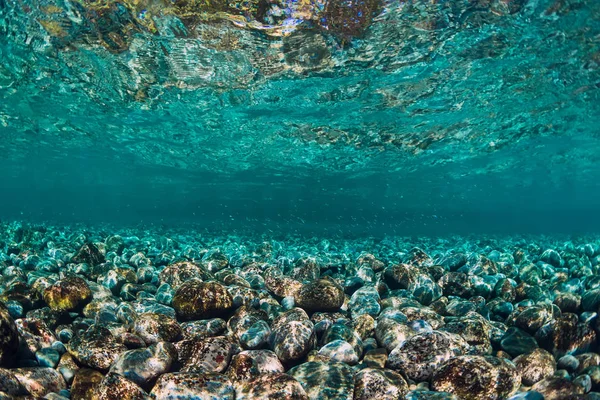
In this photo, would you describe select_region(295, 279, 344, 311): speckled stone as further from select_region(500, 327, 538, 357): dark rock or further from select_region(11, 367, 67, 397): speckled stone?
select_region(11, 367, 67, 397): speckled stone

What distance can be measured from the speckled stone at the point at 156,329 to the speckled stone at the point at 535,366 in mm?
3684

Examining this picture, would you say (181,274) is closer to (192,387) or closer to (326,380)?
(192,387)

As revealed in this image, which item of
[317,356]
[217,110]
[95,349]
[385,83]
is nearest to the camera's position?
[95,349]

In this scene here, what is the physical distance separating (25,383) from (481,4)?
38.4 feet

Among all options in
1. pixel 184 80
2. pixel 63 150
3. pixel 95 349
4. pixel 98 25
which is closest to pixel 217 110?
pixel 184 80

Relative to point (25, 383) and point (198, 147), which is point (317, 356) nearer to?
point (25, 383)

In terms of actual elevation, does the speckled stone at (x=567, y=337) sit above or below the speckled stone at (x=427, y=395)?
below

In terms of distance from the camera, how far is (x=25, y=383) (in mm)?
3084

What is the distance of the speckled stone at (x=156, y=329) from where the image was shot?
403cm

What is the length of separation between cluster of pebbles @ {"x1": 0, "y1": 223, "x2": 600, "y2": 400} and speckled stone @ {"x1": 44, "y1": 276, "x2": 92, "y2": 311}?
0.05ft

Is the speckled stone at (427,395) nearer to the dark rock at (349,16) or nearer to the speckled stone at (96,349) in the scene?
the speckled stone at (96,349)

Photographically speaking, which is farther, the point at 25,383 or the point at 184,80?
the point at 184,80

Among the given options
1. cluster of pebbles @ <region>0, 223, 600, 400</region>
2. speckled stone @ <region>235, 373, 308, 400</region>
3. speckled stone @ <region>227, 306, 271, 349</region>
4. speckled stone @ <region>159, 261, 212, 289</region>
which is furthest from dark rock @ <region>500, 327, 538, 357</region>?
speckled stone @ <region>159, 261, 212, 289</region>

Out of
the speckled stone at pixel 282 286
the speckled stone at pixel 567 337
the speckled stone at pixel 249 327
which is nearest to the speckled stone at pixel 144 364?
the speckled stone at pixel 249 327
